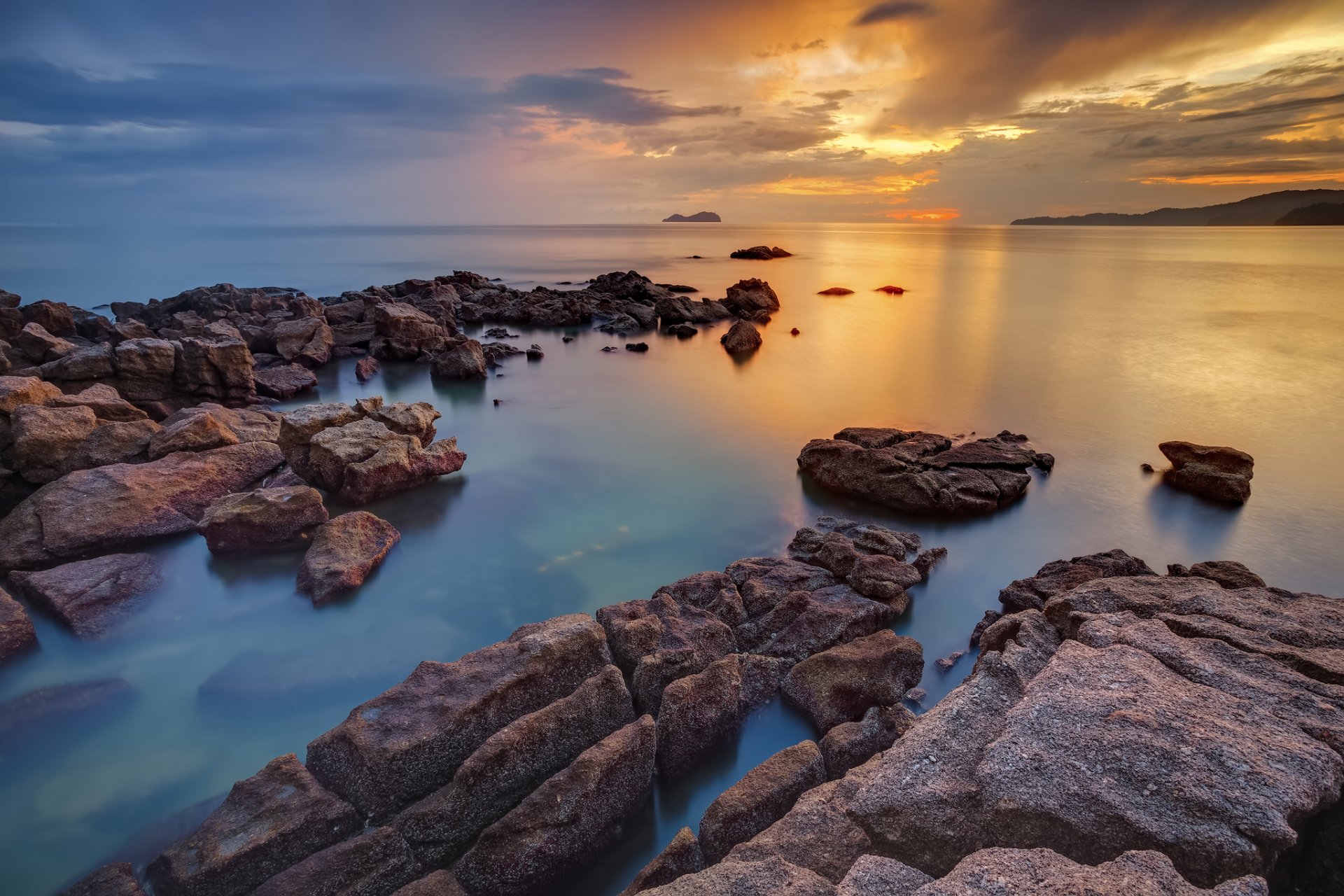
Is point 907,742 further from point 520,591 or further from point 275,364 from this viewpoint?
point 275,364

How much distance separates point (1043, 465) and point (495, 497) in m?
8.18

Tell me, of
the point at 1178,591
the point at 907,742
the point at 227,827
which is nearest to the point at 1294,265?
the point at 1178,591

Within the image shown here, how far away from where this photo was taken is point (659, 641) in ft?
17.0

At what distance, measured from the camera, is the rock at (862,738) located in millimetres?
4250

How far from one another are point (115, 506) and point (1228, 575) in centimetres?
1141

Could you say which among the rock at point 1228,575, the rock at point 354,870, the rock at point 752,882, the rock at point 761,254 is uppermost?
the rock at point 761,254

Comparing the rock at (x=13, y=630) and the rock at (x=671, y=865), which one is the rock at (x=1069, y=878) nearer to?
the rock at (x=671, y=865)

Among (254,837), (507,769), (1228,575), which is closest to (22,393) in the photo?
(254,837)

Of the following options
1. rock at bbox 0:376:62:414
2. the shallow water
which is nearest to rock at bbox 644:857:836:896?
the shallow water

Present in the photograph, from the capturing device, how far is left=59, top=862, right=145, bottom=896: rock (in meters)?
3.52

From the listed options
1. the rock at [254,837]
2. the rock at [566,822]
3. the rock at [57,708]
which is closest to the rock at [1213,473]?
the rock at [566,822]

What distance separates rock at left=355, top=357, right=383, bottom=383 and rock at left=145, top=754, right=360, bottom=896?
44.2ft

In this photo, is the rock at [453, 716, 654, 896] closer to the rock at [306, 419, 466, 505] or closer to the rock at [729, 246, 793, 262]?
the rock at [306, 419, 466, 505]

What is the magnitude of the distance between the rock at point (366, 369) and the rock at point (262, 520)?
8.70 m
